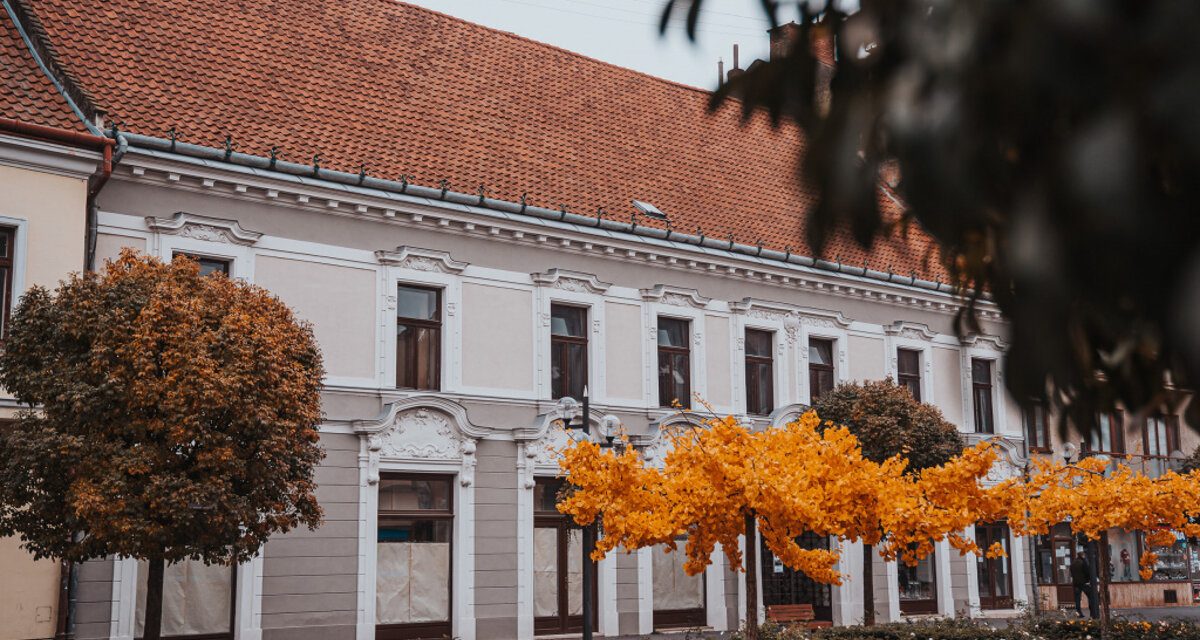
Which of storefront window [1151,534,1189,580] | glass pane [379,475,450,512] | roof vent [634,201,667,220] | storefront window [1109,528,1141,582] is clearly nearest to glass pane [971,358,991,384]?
storefront window [1109,528,1141,582]

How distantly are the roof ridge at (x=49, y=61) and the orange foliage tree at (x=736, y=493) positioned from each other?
9599 millimetres

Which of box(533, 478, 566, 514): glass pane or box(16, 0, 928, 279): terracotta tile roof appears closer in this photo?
box(16, 0, 928, 279): terracotta tile roof

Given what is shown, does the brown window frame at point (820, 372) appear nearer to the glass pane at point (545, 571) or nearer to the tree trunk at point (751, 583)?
the glass pane at point (545, 571)

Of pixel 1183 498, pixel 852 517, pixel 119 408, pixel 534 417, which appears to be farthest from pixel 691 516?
pixel 1183 498

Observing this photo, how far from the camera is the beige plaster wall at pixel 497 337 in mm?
23672

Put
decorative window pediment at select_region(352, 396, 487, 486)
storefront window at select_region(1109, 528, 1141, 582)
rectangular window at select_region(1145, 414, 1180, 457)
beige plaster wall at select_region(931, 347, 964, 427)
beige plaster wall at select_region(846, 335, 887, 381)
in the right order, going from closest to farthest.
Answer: decorative window pediment at select_region(352, 396, 487, 486), beige plaster wall at select_region(846, 335, 887, 381), beige plaster wall at select_region(931, 347, 964, 427), storefront window at select_region(1109, 528, 1141, 582), rectangular window at select_region(1145, 414, 1180, 457)

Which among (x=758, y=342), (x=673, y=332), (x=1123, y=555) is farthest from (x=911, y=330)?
(x=1123, y=555)

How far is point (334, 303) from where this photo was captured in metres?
22.1

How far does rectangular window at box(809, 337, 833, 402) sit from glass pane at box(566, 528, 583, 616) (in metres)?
7.48

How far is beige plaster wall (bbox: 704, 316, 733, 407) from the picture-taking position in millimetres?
27281

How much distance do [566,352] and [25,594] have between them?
36.6ft

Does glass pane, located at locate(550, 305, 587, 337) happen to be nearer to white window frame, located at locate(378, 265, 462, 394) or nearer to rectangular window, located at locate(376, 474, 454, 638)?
white window frame, located at locate(378, 265, 462, 394)

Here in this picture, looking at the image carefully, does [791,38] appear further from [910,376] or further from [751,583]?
[910,376]

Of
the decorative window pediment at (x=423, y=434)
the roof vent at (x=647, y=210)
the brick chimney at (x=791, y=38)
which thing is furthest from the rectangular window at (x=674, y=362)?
the brick chimney at (x=791, y=38)
